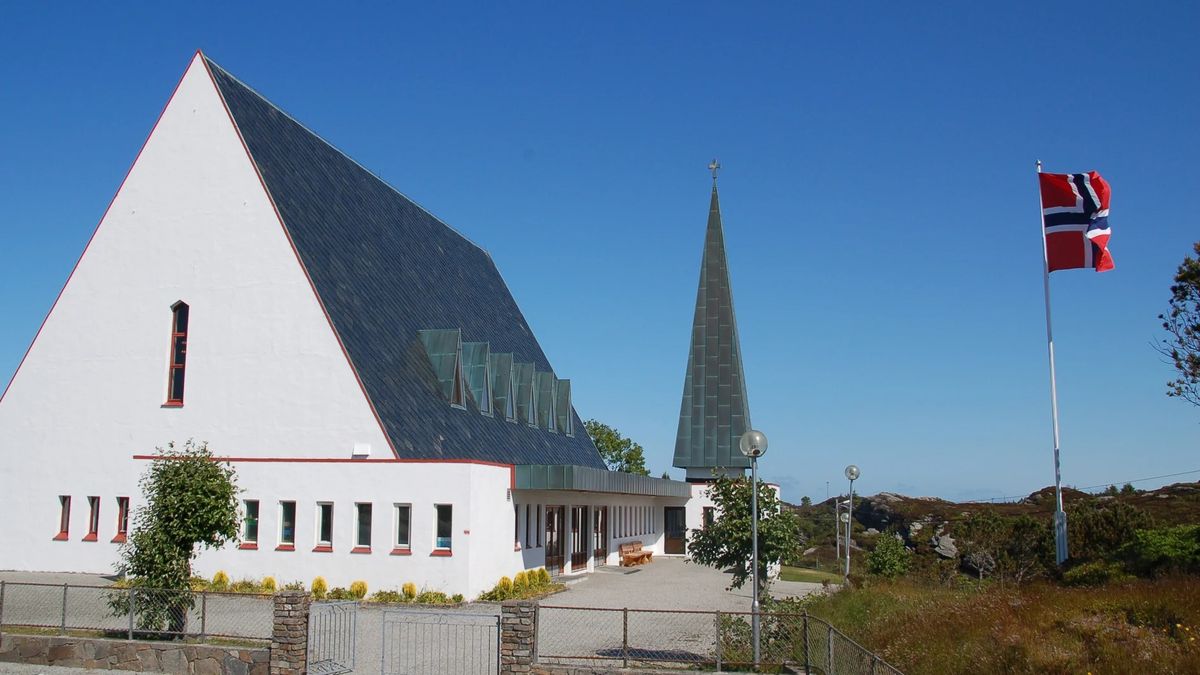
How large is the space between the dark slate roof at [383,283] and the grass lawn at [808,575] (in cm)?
941

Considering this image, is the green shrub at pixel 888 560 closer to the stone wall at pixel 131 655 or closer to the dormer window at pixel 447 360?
the dormer window at pixel 447 360

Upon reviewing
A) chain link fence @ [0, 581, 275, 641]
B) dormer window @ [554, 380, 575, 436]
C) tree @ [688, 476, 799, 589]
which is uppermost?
dormer window @ [554, 380, 575, 436]

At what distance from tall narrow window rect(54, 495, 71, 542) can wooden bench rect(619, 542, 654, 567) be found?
19.6 meters

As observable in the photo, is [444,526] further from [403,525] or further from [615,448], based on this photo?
[615,448]

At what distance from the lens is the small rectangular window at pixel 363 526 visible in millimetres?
25000

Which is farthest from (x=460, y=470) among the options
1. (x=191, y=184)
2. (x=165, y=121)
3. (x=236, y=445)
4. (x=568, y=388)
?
(x=568, y=388)

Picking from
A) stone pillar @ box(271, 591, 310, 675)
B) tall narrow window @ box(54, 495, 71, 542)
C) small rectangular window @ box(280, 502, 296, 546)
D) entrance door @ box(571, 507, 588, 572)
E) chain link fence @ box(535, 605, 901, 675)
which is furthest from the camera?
entrance door @ box(571, 507, 588, 572)

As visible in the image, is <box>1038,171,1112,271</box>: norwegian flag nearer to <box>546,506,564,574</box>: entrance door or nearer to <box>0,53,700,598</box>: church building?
<box>0,53,700,598</box>: church building

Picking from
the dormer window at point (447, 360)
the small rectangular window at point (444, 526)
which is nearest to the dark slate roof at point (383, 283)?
the dormer window at point (447, 360)

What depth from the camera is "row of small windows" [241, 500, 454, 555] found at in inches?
971

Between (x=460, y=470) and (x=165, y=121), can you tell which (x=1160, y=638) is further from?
(x=165, y=121)

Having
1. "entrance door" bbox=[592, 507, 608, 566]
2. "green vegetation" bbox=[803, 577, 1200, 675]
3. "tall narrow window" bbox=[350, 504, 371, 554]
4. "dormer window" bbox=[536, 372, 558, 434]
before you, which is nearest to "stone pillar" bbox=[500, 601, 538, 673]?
"green vegetation" bbox=[803, 577, 1200, 675]

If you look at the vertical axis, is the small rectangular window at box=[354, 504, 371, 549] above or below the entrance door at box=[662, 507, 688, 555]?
above

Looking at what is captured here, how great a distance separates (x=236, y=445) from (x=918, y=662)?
19.2 metres
